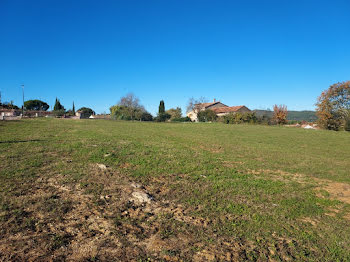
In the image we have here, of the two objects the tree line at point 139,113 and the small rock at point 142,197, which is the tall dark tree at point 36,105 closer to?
the tree line at point 139,113

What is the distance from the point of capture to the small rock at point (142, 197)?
424cm

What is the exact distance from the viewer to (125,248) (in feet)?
8.95

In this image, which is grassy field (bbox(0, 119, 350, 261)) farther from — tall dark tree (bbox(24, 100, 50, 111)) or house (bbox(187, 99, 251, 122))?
tall dark tree (bbox(24, 100, 50, 111))

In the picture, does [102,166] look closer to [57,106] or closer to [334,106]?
[334,106]

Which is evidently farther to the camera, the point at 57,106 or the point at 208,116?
the point at 57,106

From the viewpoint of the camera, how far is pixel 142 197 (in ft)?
14.3

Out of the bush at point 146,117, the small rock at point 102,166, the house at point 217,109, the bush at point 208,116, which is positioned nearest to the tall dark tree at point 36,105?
the bush at point 146,117

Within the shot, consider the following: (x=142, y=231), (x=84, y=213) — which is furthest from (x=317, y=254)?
(x=84, y=213)

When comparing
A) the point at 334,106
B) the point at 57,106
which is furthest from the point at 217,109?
the point at 57,106

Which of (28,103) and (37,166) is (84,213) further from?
(28,103)

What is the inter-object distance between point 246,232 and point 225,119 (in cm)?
4140

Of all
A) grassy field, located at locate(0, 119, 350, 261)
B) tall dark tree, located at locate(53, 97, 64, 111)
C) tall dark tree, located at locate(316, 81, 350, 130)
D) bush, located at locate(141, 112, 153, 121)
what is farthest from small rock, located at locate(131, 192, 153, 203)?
tall dark tree, located at locate(53, 97, 64, 111)

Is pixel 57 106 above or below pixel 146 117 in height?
above

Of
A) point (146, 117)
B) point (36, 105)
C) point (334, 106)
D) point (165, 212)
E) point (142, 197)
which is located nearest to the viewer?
point (165, 212)
